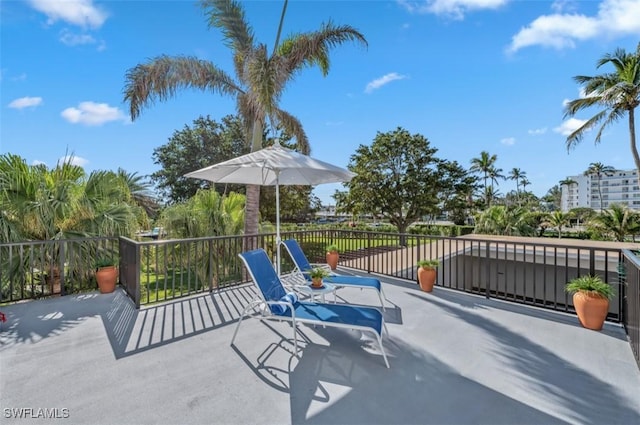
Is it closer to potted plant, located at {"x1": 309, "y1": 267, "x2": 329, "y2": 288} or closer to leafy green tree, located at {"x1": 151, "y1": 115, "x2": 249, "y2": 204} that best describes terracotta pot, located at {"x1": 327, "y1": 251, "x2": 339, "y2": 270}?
potted plant, located at {"x1": 309, "y1": 267, "x2": 329, "y2": 288}

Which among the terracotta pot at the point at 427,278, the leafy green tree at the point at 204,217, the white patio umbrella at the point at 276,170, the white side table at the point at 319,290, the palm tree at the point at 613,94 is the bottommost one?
the terracotta pot at the point at 427,278

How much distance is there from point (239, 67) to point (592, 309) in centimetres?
849

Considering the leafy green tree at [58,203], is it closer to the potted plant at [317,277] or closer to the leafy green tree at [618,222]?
the potted plant at [317,277]

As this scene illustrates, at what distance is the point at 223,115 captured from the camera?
18.7m

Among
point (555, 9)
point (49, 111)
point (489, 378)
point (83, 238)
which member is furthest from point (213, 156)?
point (489, 378)

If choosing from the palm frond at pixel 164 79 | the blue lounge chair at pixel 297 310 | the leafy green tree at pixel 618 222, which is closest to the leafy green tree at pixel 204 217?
the palm frond at pixel 164 79

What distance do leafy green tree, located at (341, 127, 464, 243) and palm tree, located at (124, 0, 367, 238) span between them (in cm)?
1169

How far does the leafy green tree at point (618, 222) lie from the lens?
15.5 meters

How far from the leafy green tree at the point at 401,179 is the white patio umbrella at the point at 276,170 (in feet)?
45.1

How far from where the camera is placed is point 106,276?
4.66 meters

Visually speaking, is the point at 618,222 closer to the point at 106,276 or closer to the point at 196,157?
the point at 106,276

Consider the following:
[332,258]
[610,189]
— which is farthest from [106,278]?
[610,189]

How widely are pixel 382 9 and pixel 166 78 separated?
5735 millimetres

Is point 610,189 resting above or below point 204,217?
above
